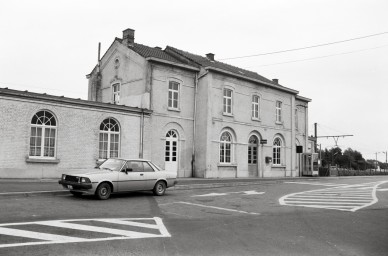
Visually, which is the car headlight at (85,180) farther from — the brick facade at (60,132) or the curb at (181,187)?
the brick facade at (60,132)

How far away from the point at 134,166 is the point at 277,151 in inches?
859

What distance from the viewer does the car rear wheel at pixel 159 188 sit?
49.8 feet

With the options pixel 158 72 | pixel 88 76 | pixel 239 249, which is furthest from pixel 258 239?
pixel 88 76

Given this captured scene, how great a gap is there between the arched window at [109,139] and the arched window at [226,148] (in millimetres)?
8603

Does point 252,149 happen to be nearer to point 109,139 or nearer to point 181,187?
point 109,139

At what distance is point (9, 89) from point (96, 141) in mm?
5305

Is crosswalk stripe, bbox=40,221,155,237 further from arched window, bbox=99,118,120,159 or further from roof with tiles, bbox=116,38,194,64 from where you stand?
roof with tiles, bbox=116,38,194,64

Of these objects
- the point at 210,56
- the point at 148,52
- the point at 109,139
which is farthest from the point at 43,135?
the point at 210,56

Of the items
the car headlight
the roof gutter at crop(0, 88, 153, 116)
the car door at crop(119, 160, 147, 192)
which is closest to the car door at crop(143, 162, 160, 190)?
the car door at crop(119, 160, 147, 192)

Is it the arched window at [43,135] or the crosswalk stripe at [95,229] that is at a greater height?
the arched window at [43,135]

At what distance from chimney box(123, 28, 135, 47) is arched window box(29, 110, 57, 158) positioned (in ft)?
31.5

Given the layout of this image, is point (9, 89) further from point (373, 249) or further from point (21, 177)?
point (373, 249)

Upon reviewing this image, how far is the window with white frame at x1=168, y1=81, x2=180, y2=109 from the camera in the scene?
26.3 m

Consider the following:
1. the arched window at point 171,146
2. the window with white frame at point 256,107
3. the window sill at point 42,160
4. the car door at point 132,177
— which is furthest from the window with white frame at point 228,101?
the car door at point 132,177
